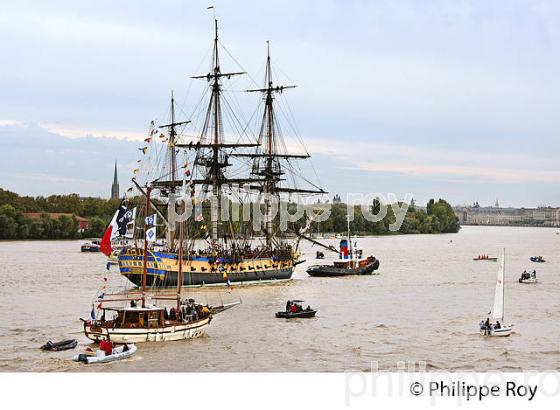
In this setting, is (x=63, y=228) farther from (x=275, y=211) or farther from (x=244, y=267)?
(x=244, y=267)

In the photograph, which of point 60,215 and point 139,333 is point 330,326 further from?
point 60,215

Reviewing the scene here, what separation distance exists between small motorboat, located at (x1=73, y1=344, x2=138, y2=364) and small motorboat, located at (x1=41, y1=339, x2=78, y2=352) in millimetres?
749

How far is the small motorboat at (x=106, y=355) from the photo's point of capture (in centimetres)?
1358

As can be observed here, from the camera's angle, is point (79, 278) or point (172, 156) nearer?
point (79, 278)

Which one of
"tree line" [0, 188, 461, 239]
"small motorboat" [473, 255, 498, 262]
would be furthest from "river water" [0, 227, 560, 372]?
"small motorboat" [473, 255, 498, 262]

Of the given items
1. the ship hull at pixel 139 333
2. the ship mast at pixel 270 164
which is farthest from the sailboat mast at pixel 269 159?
the ship hull at pixel 139 333

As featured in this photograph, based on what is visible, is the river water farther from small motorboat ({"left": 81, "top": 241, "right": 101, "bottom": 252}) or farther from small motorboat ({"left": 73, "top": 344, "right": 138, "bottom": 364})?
small motorboat ({"left": 81, "top": 241, "right": 101, "bottom": 252})

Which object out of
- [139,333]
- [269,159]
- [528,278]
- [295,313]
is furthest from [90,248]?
[139,333]

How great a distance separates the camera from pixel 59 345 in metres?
14.8

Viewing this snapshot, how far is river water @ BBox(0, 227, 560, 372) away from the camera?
13875 millimetres

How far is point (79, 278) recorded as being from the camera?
30.0 m
